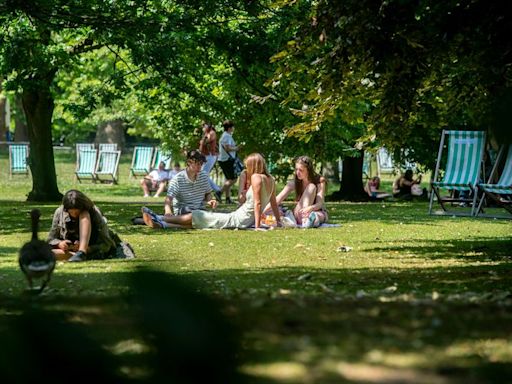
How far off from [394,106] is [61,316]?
Answer: 35.4 ft

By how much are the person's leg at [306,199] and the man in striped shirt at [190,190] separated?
53.0 inches

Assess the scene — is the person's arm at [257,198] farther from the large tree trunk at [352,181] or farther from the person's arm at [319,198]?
the large tree trunk at [352,181]

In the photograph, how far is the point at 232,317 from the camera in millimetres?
1517

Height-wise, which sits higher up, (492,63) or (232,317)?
(492,63)

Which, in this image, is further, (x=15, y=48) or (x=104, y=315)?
(x=15, y=48)

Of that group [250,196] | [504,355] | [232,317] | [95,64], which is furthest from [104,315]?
[95,64]

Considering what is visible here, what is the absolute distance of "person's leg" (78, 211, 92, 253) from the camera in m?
12.9

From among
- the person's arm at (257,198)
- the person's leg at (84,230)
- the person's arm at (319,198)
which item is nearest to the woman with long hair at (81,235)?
the person's leg at (84,230)

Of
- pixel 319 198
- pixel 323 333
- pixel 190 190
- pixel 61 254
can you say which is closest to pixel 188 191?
pixel 190 190

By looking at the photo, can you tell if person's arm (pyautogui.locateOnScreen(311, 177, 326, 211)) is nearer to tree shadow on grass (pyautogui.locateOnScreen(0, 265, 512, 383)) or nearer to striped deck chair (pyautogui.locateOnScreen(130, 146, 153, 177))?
tree shadow on grass (pyautogui.locateOnScreen(0, 265, 512, 383))

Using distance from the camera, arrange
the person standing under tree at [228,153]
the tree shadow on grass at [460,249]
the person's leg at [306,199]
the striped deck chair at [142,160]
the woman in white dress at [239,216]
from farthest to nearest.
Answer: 1. the striped deck chair at [142,160]
2. the person standing under tree at [228,153]
3. the person's leg at [306,199]
4. the woman in white dress at [239,216]
5. the tree shadow on grass at [460,249]

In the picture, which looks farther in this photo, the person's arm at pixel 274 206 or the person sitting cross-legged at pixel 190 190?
the person sitting cross-legged at pixel 190 190

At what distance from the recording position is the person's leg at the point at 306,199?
18938mm

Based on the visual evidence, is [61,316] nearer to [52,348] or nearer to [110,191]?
[52,348]
